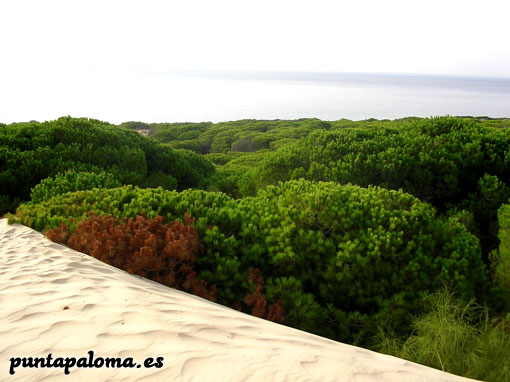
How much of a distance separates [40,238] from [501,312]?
6.84m

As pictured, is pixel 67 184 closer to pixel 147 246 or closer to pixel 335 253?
pixel 147 246

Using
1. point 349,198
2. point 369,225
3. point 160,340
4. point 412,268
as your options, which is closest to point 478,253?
point 412,268

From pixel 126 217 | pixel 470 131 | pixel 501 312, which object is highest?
pixel 470 131

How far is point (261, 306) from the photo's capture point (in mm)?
4348

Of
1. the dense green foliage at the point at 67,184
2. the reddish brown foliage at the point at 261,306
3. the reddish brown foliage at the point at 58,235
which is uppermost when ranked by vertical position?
the dense green foliage at the point at 67,184

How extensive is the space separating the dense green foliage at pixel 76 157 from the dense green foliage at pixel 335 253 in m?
3.59

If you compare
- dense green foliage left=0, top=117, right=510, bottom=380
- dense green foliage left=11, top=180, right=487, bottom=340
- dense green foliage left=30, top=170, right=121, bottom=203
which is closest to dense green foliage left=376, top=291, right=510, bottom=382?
dense green foliage left=0, top=117, right=510, bottom=380

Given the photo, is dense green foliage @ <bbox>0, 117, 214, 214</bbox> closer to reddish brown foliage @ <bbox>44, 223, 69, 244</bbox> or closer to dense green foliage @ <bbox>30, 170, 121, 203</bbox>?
dense green foliage @ <bbox>30, 170, 121, 203</bbox>

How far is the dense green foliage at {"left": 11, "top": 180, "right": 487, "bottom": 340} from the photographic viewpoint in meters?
4.59

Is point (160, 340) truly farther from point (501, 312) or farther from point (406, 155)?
point (406, 155)

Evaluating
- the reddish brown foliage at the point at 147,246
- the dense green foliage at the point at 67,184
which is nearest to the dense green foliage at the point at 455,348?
the reddish brown foliage at the point at 147,246

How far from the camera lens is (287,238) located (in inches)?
193

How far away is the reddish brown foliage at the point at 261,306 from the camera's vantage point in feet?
14.1

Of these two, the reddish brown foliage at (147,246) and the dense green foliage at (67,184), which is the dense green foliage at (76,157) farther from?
the reddish brown foliage at (147,246)
